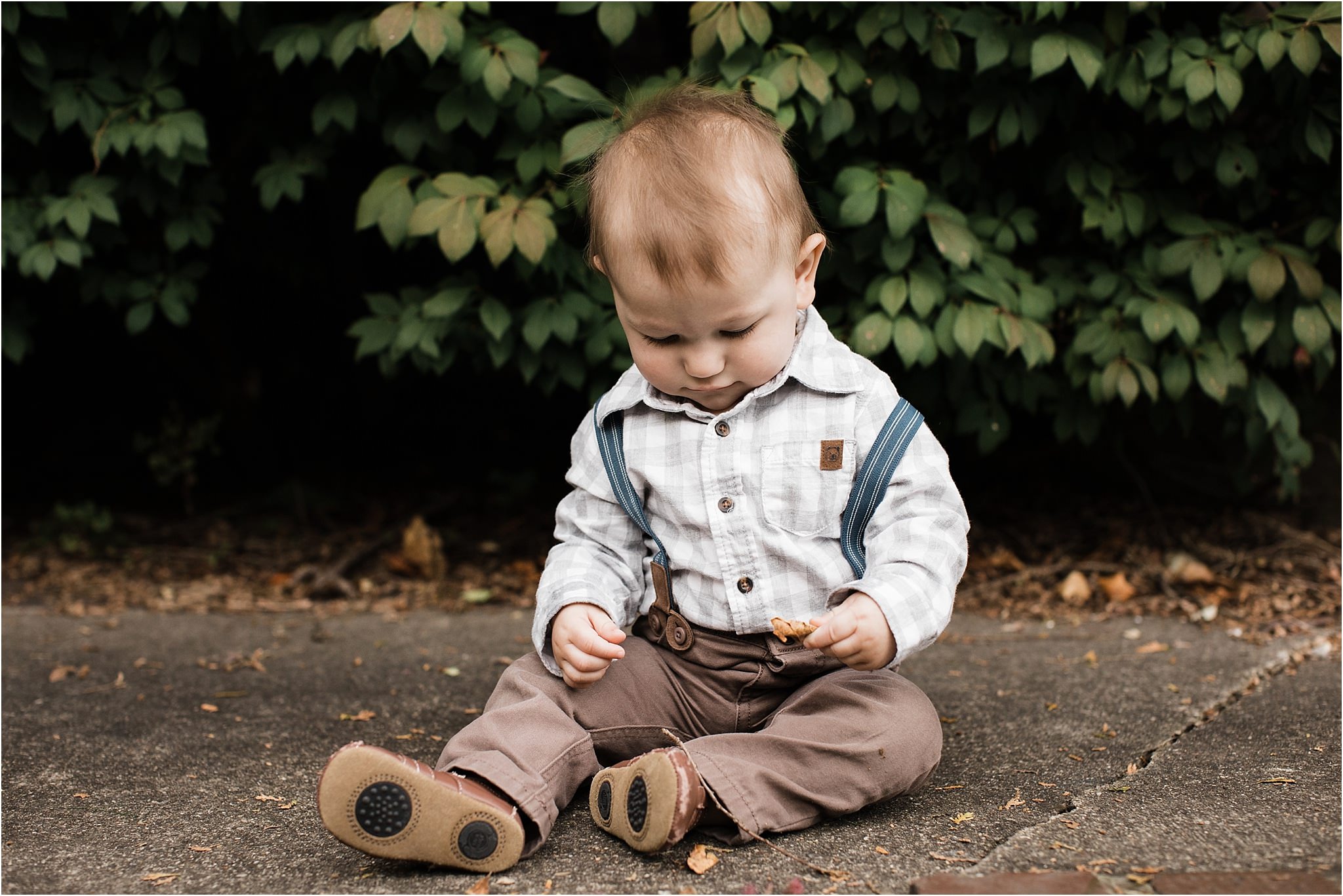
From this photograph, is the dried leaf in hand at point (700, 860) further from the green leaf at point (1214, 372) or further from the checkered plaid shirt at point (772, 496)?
the green leaf at point (1214, 372)

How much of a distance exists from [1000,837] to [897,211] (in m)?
1.29

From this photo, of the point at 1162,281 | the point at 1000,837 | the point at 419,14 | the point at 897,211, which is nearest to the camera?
the point at 1000,837

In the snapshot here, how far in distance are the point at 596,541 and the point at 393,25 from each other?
3.55 ft

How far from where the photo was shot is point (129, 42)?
2688 mm

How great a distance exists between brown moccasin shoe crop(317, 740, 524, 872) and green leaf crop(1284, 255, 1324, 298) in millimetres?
2003

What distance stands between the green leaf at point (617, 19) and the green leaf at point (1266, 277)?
1387 millimetres

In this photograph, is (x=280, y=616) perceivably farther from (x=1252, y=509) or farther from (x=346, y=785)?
(x=1252, y=509)

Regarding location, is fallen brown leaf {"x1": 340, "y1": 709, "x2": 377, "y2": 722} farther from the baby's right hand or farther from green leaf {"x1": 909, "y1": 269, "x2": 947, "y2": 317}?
green leaf {"x1": 909, "y1": 269, "x2": 947, "y2": 317}

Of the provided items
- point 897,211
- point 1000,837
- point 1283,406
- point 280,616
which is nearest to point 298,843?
point 1000,837

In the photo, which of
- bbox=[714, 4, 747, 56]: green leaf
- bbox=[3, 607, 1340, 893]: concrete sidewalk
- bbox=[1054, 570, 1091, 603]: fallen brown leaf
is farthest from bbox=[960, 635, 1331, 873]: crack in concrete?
bbox=[714, 4, 747, 56]: green leaf

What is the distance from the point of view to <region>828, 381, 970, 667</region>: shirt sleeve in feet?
4.92

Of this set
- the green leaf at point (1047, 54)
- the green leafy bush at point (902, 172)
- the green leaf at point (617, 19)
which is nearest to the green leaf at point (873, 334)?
the green leafy bush at point (902, 172)

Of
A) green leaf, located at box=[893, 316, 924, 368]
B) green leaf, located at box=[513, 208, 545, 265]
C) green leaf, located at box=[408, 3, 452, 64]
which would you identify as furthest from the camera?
green leaf, located at box=[893, 316, 924, 368]

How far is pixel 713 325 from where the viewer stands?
5.01ft
